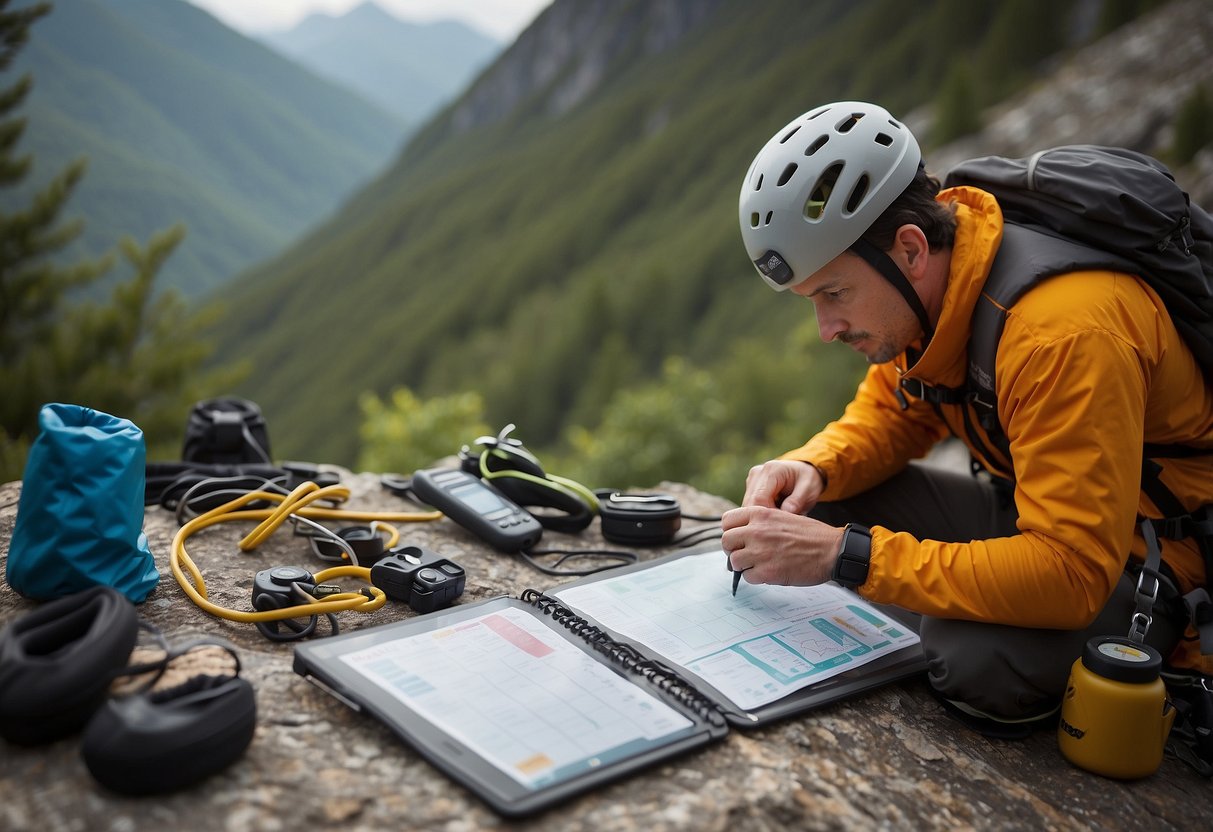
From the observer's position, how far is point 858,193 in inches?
158

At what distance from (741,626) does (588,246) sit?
102112 millimetres

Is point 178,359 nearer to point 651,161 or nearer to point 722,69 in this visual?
point 651,161

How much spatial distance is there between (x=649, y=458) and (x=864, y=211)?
114 ft

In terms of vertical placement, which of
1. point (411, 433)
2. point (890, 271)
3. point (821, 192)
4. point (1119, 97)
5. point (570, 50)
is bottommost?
point (411, 433)

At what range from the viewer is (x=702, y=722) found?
311 centimetres

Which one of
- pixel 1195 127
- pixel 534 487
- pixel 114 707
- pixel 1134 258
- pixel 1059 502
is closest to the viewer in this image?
pixel 114 707

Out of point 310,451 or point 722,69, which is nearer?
point 310,451

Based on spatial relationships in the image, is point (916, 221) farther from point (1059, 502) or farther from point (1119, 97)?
point (1119, 97)

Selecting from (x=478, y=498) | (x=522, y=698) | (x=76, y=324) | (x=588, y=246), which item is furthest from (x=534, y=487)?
(x=588, y=246)

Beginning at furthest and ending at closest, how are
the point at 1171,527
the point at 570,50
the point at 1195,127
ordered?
the point at 570,50, the point at 1195,127, the point at 1171,527

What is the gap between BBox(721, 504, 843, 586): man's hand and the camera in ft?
12.0

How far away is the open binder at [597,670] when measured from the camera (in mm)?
2816

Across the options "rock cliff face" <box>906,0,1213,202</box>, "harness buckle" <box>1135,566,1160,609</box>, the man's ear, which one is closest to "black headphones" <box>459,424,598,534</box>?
the man's ear

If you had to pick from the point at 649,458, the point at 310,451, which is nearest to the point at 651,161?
the point at 310,451
